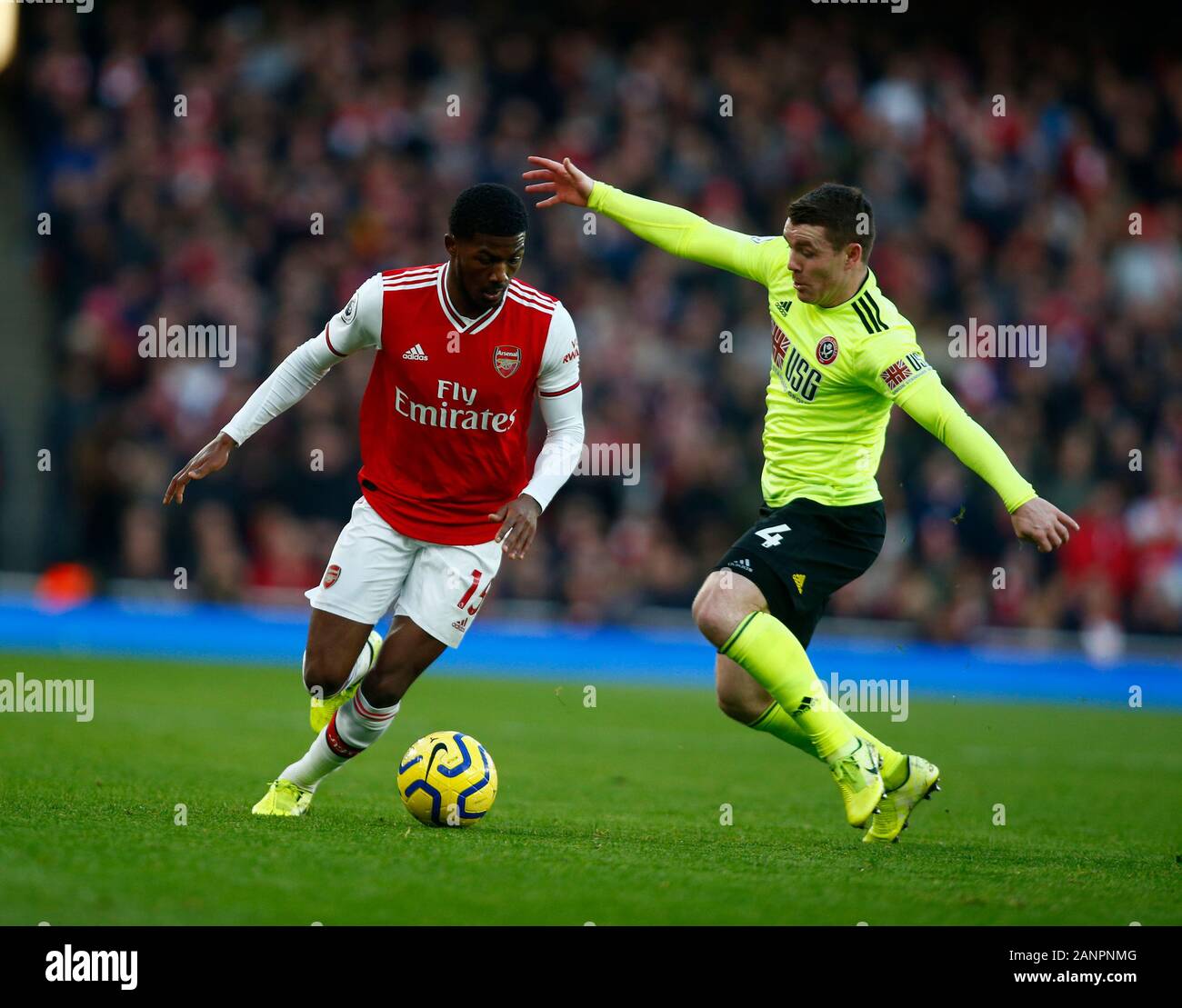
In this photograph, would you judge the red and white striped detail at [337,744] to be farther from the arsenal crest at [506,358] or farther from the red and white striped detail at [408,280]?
the red and white striped detail at [408,280]

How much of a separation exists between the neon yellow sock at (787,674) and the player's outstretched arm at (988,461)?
1.01 m

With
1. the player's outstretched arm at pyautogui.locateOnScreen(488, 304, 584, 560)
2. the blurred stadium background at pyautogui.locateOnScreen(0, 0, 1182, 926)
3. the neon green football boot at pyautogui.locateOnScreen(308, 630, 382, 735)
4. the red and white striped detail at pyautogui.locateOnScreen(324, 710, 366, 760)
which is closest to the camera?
the player's outstretched arm at pyautogui.locateOnScreen(488, 304, 584, 560)

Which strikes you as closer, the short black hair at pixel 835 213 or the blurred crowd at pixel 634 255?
the short black hair at pixel 835 213

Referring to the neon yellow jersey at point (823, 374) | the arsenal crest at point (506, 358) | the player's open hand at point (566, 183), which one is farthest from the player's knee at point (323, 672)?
the player's open hand at point (566, 183)

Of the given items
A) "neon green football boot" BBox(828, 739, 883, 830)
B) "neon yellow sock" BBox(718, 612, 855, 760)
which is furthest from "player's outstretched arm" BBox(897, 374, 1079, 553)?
"neon green football boot" BBox(828, 739, 883, 830)

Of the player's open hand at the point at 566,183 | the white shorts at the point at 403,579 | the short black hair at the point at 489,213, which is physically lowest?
the white shorts at the point at 403,579

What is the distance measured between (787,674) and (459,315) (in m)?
2.01

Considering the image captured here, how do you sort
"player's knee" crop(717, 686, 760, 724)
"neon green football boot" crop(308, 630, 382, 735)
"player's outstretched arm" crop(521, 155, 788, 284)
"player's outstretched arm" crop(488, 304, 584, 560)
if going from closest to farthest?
"player's outstretched arm" crop(488, 304, 584, 560) < "player's knee" crop(717, 686, 760, 724) < "neon green football boot" crop(308, 630, 382, 735) < "player's outstretched arm" crop(521, 155, 788, 284)

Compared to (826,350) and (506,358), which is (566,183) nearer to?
(506,358)

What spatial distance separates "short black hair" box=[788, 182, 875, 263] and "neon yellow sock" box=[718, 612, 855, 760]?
1612mm

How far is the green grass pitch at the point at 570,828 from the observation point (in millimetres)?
5012

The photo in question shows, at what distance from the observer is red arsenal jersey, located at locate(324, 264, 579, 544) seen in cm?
668

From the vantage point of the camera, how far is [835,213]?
660cm

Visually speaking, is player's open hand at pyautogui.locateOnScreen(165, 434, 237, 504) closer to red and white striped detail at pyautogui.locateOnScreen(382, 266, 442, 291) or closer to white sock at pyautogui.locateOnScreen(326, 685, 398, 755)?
red and white striped detail at pyautogui.locateOnScreen(382, 266, 442, 291)
